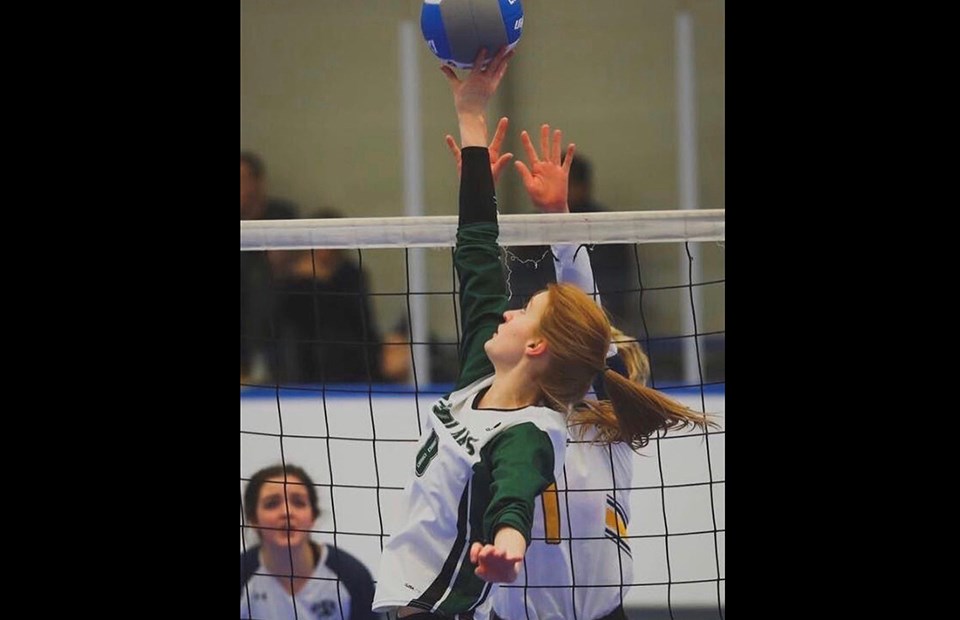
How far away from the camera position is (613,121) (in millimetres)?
2770

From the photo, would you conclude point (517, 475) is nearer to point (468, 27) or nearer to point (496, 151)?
point (496, 151)

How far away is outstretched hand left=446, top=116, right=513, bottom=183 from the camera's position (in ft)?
9.09

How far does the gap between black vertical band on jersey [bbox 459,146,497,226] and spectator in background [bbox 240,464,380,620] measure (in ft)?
2.45

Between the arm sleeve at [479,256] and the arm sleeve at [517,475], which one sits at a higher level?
the arm sleeve at [479,256]

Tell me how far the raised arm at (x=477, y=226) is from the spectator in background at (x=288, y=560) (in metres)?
0.49

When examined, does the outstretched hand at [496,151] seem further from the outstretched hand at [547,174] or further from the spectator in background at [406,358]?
the spectator in background at [406,358]

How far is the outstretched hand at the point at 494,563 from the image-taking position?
2705mm

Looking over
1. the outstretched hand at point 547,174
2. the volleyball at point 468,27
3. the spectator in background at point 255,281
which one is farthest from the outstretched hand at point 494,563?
the volleyball at point 468,27

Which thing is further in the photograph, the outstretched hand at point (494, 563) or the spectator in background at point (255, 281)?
the spectator in background at point (255, 281)

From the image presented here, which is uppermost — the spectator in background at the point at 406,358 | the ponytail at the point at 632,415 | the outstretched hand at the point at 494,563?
the spectator in background at the point at 406,358

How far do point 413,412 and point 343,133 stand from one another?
691mm

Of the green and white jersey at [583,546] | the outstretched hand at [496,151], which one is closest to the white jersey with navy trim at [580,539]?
the green and white jersey at [583,546]

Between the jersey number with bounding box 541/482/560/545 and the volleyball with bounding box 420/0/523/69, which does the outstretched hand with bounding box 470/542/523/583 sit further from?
the volleyball with bounding box 420/0/523/69

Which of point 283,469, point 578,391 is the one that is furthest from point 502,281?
point 283,469
